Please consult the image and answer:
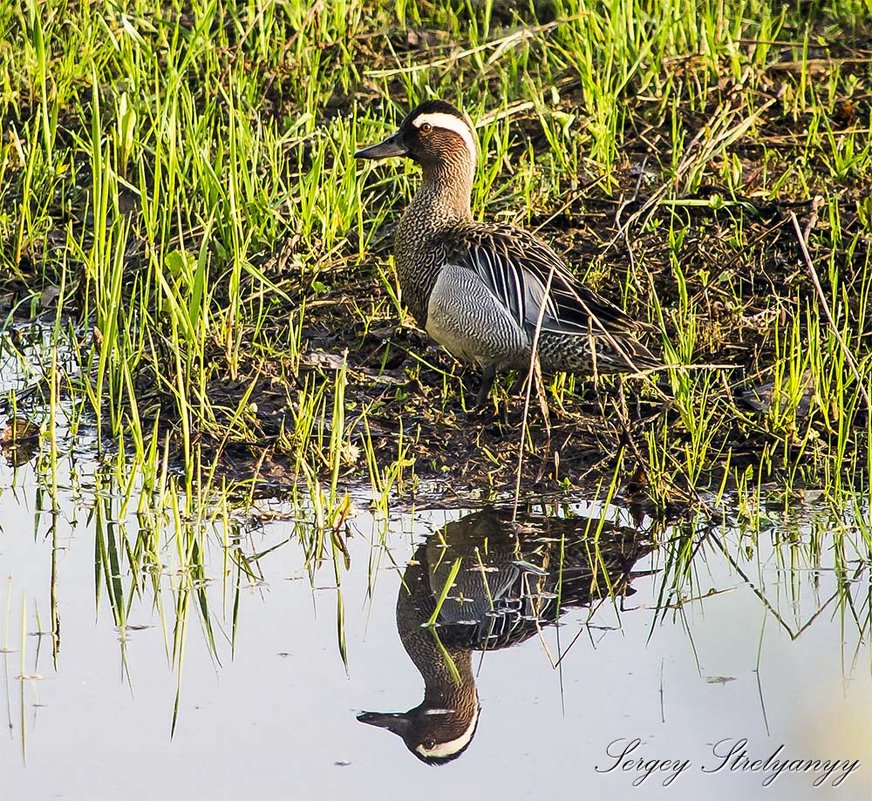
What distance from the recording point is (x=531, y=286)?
5.61 metres

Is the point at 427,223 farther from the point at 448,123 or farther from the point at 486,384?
the point at 486,384

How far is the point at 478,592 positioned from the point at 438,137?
7.12 feet

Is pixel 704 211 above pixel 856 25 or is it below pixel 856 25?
below

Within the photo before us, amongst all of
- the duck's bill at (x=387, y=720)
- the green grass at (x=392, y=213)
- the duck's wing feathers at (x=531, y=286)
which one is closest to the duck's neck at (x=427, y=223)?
the duck's wing feathers at (x=531, y=286)

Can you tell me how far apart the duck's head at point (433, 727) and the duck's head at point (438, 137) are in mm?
2701

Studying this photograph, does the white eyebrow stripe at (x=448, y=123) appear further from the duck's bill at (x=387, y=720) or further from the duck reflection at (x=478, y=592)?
the duck's bill at (x=387, y=720)

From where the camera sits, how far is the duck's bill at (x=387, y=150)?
6164mm

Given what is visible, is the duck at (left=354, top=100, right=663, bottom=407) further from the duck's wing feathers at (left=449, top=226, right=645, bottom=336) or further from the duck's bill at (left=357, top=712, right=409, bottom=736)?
the duck's bill at (left=357, top=712, right=409, bottom=736)

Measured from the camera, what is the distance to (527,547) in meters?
4.75

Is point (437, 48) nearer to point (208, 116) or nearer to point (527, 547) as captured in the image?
point (208, 116)

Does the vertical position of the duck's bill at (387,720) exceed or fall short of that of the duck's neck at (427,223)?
it falls short

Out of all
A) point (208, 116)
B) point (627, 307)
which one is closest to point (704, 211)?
point (627, 307)

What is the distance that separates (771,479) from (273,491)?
157 centimetres

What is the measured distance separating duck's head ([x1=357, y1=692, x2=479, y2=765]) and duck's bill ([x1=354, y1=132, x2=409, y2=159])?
9.26ft
